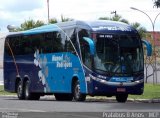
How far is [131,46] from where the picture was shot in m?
28.3

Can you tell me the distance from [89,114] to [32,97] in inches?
605

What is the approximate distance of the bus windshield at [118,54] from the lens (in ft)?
90.8

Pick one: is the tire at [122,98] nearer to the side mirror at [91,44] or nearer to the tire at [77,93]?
the tire at [77,93]

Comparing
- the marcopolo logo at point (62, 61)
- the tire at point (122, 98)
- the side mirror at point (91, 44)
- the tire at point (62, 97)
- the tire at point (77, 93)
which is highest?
the side mirror at point (91, 44)

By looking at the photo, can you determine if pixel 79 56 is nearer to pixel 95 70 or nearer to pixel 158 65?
pixel 95 70

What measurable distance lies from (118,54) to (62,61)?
3.33m

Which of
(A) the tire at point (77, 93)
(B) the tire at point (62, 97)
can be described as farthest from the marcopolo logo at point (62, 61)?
(B) the tire at point (62, 97)

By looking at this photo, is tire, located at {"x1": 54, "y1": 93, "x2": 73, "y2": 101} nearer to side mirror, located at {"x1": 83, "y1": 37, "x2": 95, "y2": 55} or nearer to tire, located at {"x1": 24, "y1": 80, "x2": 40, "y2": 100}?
tire, located at {"x1": 24, "y1": 80, "x2": 40, "y2": 100}

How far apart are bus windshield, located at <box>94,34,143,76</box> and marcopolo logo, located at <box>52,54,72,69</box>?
2123mm

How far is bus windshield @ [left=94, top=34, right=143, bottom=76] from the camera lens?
27.7m

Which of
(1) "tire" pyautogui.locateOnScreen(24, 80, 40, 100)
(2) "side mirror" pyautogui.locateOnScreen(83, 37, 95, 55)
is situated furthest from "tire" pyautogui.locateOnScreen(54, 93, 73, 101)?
(2) "side mirror" pyautogui.locateOnScreen(83, 37, 95, 55)

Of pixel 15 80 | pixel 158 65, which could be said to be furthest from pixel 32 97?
pixel 158 65

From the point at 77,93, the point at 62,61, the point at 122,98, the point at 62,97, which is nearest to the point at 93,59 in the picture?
the point at 77,93

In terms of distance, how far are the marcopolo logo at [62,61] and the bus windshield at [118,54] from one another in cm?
212
